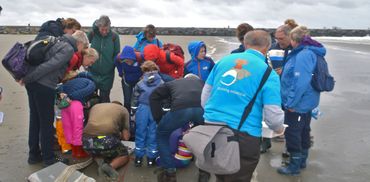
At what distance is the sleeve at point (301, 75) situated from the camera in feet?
14.9

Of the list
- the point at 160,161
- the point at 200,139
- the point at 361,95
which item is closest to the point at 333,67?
the point at 361,95

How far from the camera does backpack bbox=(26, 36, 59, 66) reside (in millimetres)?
4488

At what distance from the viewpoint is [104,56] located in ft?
21.1

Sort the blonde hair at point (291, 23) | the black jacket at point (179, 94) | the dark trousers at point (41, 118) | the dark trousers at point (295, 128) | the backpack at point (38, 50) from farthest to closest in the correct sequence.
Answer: the blonde hair at point (291, 23), the dark trousers at point (295, 128), the dark trousers at point (41, 118), the backpack at point (38, 50), the black jacket at point (179, 94)

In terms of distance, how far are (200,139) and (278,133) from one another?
0.75 metres

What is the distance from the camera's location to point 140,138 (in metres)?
4.96

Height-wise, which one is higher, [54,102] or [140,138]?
[54,102]

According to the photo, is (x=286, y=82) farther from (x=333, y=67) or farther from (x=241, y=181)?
(x=333, y=67)

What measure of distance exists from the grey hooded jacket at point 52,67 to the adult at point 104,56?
1673mm

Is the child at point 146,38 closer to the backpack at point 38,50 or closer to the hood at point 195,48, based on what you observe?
the hood at point 195,48

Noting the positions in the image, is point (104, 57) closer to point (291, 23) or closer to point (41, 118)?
point (41, 118)

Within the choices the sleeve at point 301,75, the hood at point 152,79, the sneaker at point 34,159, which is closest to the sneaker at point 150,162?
the hood at point 152,79

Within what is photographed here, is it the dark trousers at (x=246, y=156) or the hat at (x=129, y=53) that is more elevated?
the hat at (x=129, y=53)

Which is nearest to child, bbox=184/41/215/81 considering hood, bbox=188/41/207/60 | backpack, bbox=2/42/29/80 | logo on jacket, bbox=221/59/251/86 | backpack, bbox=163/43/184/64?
hood, bbox=188/41/207/60
